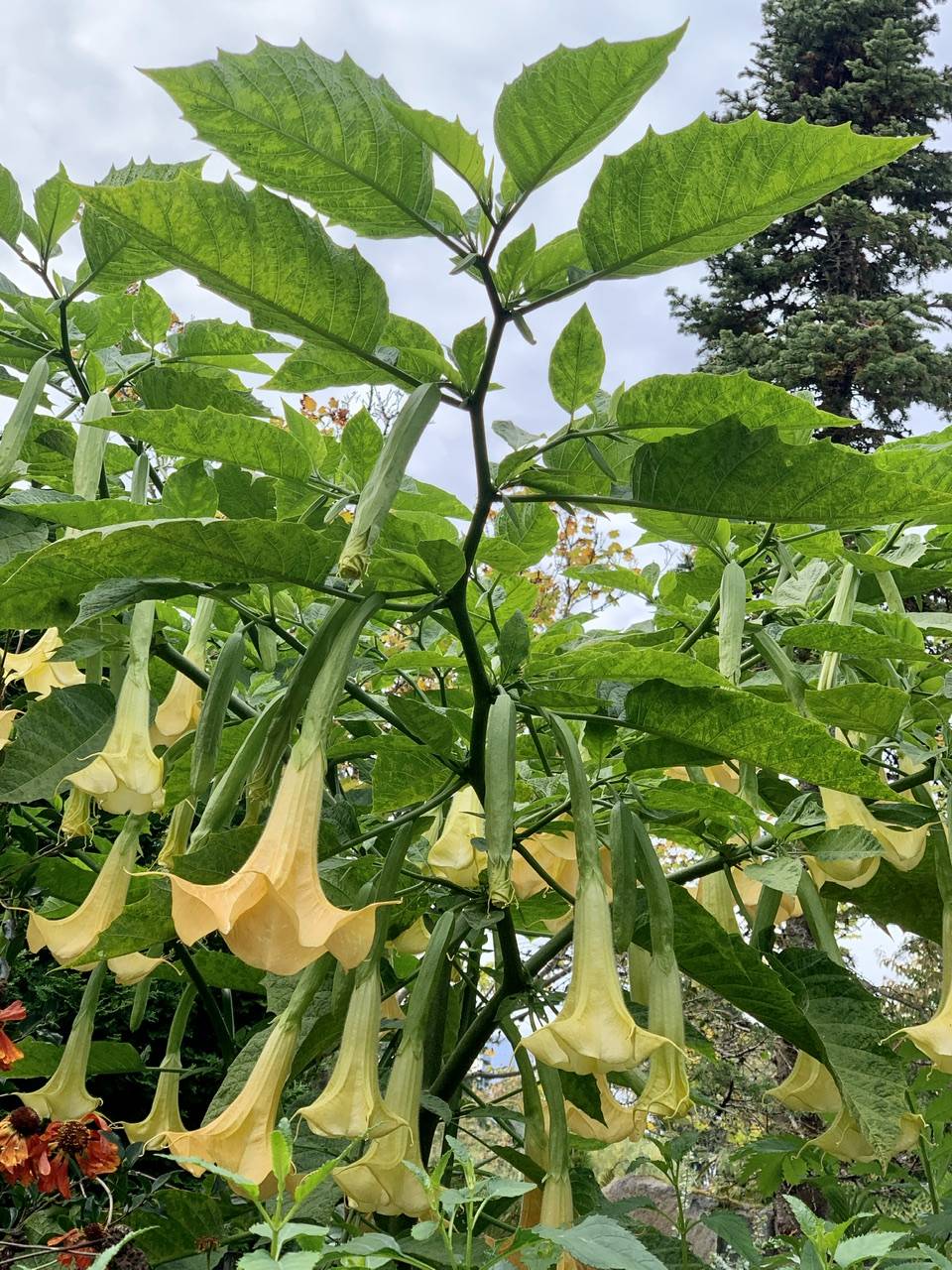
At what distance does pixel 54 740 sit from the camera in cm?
124

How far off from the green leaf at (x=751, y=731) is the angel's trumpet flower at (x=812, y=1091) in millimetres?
363

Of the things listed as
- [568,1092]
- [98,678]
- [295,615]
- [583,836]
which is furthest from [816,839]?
[98,678]

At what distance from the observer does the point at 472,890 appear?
1.19m

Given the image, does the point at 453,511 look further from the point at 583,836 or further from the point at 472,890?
the point at 583,836

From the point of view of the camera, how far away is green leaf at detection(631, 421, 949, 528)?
912 millimetres

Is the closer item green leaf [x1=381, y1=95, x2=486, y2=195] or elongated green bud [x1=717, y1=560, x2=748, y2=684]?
green leaf [x1=381, y1=95, x2=486, y2=195]


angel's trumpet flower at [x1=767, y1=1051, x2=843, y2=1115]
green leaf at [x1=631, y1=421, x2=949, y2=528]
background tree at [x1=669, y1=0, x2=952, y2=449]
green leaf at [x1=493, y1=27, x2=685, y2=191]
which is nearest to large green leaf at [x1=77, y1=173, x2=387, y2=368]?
green leaf at [x1=493, y1=27, x2=685, y2=191]

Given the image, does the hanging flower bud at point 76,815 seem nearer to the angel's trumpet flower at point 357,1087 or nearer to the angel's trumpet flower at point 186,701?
the angel's trumpet flower at point 186,701

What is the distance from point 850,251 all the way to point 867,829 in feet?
41.3

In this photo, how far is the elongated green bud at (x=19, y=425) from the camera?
43.0 inches

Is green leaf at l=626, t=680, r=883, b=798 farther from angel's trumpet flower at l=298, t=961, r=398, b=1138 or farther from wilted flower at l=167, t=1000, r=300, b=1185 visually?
wilted flower at l=167, t=1000, r=300, b=1185

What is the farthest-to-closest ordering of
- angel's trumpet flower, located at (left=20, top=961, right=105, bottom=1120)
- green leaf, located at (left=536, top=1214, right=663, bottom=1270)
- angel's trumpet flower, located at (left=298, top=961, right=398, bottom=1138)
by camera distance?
angel's trumpet flower, located at (left=20, top=961, right=105, bottom=1120) → angel's trumpet flower, located at (left=298, top=961, right=398, bottom=1138) → green leaf, located at (left=536, top=1214, right=663, bottom=1270)

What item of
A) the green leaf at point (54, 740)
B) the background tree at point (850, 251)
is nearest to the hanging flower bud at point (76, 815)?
the green leaf at point (54, 740)

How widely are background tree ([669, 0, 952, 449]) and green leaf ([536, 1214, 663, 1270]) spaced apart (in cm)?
1058
